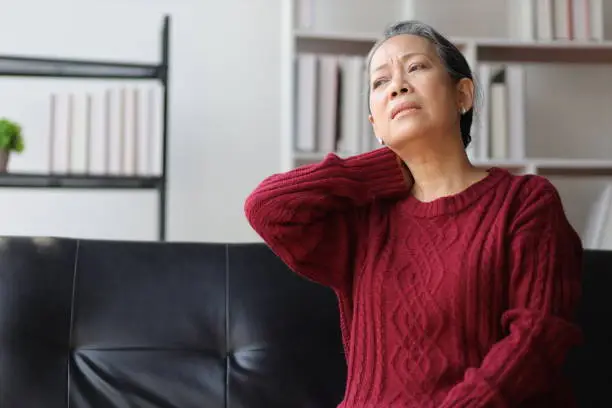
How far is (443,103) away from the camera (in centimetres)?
112

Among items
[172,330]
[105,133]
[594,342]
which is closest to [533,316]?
[594,342]

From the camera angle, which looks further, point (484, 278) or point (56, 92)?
point (56, 92)

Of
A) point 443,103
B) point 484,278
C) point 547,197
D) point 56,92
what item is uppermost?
point 56,92

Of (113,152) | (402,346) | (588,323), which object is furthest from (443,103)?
(113,152)

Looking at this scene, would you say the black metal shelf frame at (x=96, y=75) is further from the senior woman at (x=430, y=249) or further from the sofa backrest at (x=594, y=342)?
the sofa backrest at (x=594, y=342)

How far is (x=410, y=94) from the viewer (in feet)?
3.66

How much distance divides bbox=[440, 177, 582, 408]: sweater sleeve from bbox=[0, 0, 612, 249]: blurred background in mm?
1057

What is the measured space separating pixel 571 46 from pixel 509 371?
5.01ft

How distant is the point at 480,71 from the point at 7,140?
133cm

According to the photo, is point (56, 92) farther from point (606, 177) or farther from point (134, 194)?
point (606, 177)

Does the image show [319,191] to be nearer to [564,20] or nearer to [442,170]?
[442,170]

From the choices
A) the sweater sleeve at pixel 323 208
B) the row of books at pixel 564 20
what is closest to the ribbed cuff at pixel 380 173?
the sweater sleeve at pixel 323 208

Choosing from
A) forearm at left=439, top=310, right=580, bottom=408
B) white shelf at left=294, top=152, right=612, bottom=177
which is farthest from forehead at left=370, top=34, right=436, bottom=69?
white shelf at left=294, top=152, right=612, bottom=177

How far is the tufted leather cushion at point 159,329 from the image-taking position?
4.54ft
